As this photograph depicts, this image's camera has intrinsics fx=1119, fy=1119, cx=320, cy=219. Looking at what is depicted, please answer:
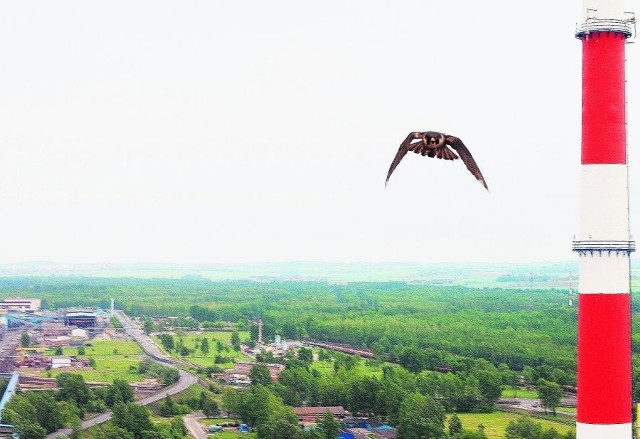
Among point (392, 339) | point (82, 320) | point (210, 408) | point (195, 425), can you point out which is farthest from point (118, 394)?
point (82, 320)

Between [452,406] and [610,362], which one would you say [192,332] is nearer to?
[452,406]

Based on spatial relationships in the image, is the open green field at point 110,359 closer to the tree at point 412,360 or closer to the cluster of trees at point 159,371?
the cluster of trees at point 159,371

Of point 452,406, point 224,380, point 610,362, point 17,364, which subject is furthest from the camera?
point 17,364

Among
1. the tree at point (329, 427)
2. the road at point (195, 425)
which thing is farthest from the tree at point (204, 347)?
the tree at point (329, 427)

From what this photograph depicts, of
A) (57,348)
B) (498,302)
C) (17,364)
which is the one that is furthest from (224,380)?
(498,302)

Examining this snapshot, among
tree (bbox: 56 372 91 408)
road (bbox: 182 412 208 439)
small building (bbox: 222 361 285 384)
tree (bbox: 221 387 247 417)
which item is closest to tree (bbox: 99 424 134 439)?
road (bbox: 182 412 208 439)

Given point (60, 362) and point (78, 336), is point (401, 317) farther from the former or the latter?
point (60, 362)

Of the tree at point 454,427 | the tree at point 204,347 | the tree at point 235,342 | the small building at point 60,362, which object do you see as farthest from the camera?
the tree at point 235,342
